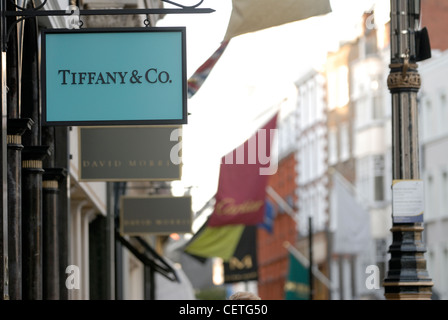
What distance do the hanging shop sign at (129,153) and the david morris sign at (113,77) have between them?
635 centimetres

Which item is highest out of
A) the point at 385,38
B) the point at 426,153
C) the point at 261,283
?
the point at 385,38

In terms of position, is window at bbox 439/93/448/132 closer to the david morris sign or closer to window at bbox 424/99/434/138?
window at bbox 424/99/434/138

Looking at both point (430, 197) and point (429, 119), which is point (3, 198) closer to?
point (430, 197)

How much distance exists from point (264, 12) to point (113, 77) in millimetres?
1333

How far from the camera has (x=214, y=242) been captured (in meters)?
30.3

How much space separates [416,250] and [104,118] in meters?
3.38

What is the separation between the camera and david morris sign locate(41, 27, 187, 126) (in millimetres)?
10125

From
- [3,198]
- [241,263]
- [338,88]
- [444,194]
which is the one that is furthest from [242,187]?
[338,88]

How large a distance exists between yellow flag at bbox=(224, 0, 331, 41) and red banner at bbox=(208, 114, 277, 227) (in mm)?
14857

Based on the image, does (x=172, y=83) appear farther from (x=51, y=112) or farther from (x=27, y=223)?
(x=27, y=223)

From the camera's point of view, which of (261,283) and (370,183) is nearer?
(370,183)

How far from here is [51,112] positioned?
33.6ft

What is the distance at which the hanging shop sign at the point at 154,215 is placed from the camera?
2292 cm
